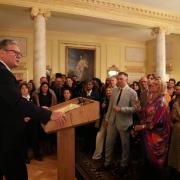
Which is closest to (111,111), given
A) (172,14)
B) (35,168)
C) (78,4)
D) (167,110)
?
(167,110)

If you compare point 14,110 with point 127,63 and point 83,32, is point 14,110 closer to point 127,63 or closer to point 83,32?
point 83,32

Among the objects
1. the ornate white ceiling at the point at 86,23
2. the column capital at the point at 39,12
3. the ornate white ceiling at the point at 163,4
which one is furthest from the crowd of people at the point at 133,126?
the ornate white ceiling at the point at 163,4

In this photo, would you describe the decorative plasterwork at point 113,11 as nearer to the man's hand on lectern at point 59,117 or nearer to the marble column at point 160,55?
the marble column at point 160,55

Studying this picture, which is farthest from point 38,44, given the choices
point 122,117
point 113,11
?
point 122,117

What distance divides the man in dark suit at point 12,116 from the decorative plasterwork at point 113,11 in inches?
202

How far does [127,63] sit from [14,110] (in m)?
11.1

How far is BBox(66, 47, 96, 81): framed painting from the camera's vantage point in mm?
11258

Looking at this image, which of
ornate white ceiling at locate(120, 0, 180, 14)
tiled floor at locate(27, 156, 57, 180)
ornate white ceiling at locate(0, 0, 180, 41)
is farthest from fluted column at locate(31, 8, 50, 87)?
ornate white ceiling at locate(120, 0, 180, 14)

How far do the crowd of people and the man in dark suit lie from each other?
1.53 metres

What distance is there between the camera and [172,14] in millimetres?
9008

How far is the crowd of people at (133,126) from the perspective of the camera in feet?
9.74

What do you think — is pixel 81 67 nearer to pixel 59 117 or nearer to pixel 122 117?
pixel 122 117

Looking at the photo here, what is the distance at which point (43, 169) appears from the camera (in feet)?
13.5

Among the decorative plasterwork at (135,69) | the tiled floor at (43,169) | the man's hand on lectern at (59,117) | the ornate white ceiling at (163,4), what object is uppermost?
the ornate white ceiling at (163,4)
